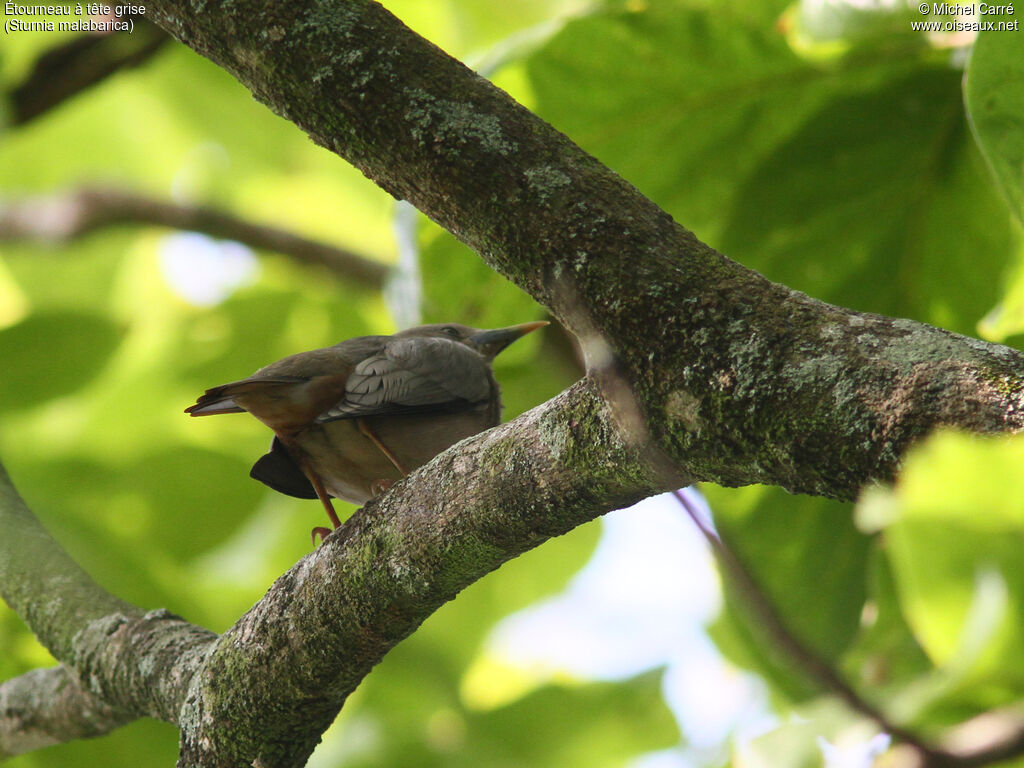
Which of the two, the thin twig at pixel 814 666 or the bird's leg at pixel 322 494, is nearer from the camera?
the thin twig at pixel 814 666

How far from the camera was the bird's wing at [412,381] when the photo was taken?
109 inches

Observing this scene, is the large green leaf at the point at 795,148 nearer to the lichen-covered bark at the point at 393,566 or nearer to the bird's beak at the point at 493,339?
the bird's beak at the point at 493,339

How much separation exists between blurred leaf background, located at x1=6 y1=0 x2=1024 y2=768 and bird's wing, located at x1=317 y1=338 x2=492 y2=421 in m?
0.14

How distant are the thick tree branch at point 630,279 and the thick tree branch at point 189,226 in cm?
281

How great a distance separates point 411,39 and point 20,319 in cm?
268

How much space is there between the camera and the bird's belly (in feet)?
9.56

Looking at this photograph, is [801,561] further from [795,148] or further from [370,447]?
[370,447]

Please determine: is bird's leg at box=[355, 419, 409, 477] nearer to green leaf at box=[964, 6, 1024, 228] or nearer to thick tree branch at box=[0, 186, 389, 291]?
green leaf at box=[964, 6, 1024, 228]

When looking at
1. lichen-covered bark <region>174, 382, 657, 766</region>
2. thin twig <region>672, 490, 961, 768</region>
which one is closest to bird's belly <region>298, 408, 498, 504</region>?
lichen-covered bark <region>174, 382, 657, 766</region>

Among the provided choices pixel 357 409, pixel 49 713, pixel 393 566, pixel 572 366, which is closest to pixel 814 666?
pixel 393 566

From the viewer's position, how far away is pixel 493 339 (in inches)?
139

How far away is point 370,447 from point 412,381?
239mm

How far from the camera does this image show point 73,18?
4367 millimetres

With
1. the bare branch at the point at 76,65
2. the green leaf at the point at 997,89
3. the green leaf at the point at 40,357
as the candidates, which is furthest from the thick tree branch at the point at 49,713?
the bare branch at the point at 76,65
